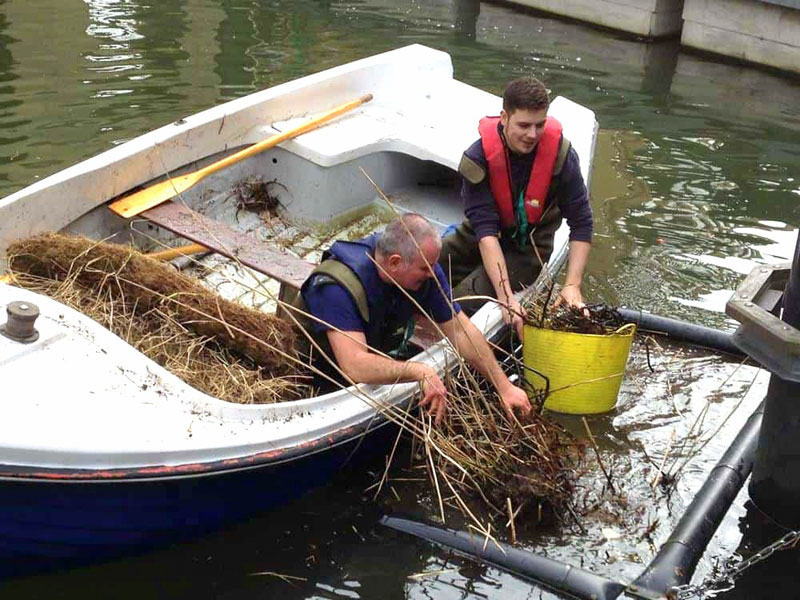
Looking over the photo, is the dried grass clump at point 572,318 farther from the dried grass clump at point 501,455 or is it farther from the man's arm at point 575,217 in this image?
the dried grass clump at point 501,455

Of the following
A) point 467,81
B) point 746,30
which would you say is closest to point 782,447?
point 467,81

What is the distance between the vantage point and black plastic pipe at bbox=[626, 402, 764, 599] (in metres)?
4.02

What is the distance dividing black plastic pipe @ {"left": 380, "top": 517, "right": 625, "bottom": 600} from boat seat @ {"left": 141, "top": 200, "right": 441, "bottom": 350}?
0.84m

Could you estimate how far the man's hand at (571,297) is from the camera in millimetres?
5090

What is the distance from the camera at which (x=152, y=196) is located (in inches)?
211

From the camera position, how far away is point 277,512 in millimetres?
4562

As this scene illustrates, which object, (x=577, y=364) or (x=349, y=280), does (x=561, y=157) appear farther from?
(x=349, y=280)

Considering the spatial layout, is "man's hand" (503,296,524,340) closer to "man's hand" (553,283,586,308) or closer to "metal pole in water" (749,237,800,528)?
"man's hand" (553,283,586,308)

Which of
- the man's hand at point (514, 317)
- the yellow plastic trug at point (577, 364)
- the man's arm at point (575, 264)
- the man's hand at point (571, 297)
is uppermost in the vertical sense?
the man's arm at point (575, 264)

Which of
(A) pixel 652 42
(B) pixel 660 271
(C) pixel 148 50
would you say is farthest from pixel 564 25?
(B) pixel 660 271

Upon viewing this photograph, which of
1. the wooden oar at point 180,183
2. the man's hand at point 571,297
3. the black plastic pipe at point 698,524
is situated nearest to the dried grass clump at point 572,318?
the man's hand at point 571,297

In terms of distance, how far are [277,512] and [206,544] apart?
1.13 ft

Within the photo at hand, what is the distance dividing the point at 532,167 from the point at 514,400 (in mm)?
1229

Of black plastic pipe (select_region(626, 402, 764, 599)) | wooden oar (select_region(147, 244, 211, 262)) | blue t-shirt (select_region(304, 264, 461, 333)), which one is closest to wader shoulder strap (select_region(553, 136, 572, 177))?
blue t-shirt (select_region(304, 264, 461, 333))
